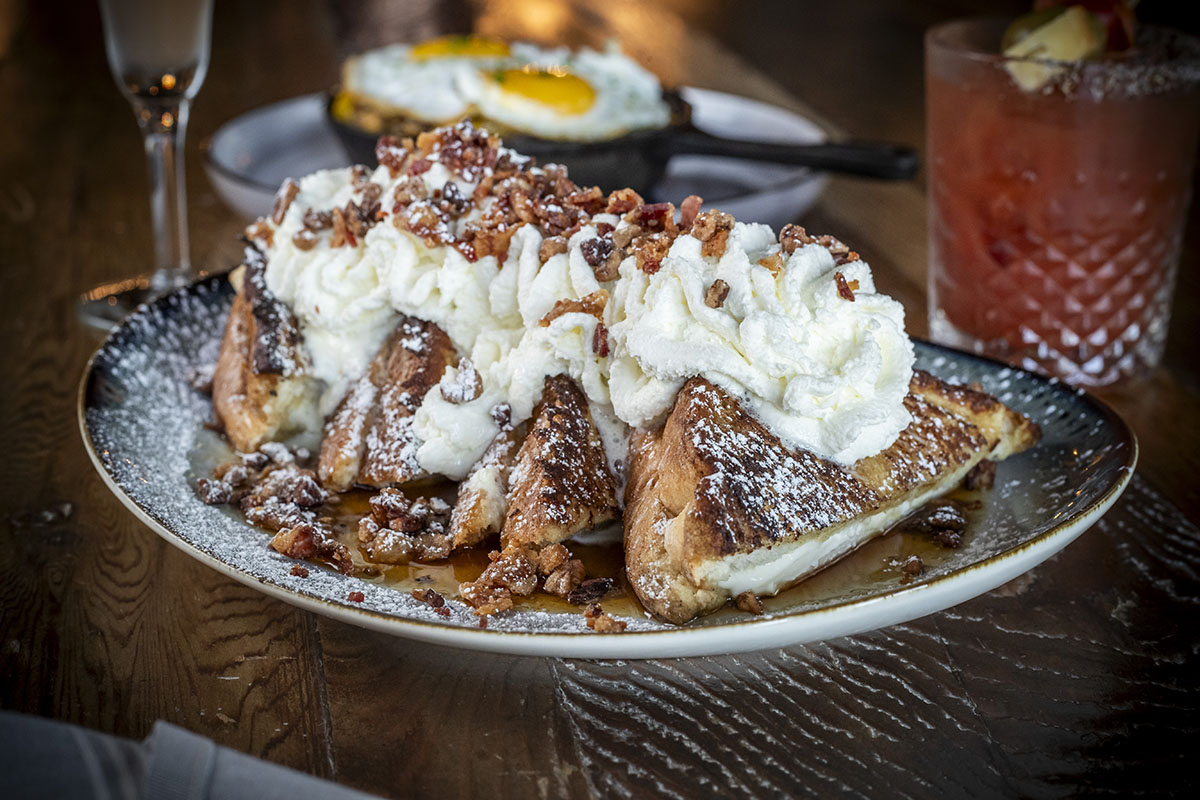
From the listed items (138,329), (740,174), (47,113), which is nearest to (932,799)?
(138,329)

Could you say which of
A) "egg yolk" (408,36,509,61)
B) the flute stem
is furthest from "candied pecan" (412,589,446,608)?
"egg yolk" (408,36,509,61)

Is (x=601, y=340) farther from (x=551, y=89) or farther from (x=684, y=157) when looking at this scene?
(x=684, y=157)

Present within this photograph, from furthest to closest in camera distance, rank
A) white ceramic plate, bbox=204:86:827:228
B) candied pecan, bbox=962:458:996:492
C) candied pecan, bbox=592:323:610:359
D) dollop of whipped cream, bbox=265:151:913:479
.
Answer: white ceramic plate, bbox=204:86:827:228 → candied pecan, bbox=962:458:996:492 → candied pecan, bbox=592:323:610:359 → dollop of whipped cream, bbox=265:151:913:479

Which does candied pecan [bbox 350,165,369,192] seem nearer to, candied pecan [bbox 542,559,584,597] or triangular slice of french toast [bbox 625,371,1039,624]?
triangular slice of french toast [bbox 625,371,1039,624]

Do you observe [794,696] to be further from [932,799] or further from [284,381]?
[284,381]

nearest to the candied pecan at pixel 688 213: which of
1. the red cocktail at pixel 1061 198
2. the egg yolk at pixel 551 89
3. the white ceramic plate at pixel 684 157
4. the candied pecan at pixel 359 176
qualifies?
the candied pecan at pixel 359 176

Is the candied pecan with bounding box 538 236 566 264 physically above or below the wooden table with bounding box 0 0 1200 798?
above
